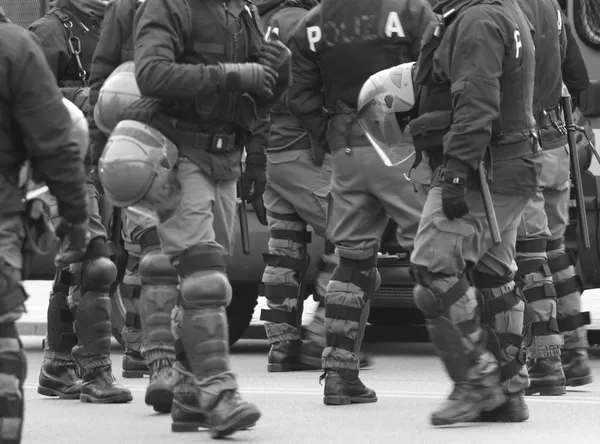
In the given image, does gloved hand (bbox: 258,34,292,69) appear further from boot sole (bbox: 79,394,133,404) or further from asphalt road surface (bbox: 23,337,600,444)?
boot sole (bbox: 79,394,133,404)

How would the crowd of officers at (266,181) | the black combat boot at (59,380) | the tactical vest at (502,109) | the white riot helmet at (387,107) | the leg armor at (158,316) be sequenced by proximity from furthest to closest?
the black combat boot at (59,380), the leg armor at (158,316), the white riot helmet at (387,107), the tactical vest at (502,109), the crowd of officers at (266,181)

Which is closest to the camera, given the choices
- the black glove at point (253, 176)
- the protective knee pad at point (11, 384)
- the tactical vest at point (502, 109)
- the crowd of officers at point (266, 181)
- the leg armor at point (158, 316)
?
the protective knee pad at point (11, 384)

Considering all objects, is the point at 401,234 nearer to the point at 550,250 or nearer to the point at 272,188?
the point at 550,250

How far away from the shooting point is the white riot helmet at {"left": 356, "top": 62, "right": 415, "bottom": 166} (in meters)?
7.10

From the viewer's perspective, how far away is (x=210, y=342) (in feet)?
20.7

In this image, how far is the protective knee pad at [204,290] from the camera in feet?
20.7

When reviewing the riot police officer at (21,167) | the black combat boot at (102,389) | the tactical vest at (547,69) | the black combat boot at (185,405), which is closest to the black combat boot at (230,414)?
the black combat boot at (185,405)

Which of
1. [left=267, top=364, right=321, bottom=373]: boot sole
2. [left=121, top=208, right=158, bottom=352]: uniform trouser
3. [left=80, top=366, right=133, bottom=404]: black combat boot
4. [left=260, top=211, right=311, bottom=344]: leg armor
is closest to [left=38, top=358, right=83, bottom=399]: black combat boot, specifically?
[left=80, top=366, right=133, bottom=404]: black combat boot

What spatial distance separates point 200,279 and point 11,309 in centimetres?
118

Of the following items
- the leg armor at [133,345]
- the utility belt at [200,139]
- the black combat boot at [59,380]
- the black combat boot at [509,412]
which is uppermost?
the utility belt at [200,139]

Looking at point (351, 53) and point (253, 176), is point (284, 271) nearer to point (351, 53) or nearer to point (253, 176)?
point (351, 53)

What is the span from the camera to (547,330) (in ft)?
26.5

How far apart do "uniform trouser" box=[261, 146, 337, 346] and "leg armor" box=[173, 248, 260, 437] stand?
2973 millimetres

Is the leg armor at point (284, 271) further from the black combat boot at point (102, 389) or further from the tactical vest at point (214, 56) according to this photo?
the tactical vest at point (214, 56)
